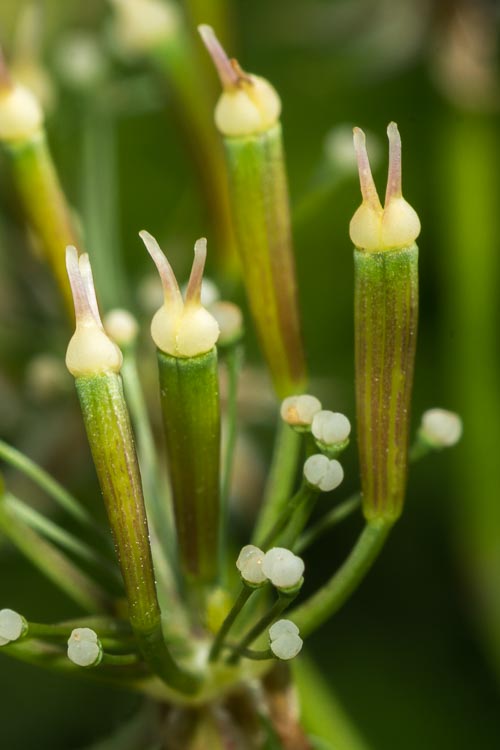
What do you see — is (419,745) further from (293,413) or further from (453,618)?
(293,413)

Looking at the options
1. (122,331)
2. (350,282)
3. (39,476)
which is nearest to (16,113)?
(122,331)

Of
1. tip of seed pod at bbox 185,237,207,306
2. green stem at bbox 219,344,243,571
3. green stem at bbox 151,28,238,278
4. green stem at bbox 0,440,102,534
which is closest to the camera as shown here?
tip of seed pod at bbox 185,237,207,306

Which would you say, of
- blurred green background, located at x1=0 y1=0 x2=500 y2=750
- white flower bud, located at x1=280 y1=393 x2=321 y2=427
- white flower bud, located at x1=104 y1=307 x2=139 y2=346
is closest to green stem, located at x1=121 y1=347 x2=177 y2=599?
white flower bud, located at x1=104 y1=307 x2=139 y2=346

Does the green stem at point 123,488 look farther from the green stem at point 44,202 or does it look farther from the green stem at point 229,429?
the green stem at point 44,202

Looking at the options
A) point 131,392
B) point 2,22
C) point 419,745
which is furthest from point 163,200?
point 131,392

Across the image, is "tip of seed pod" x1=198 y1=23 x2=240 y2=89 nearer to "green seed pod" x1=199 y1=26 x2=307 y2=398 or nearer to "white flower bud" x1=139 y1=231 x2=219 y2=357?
"green seed pod" x1=199 y1=26 x2=307 y2=398

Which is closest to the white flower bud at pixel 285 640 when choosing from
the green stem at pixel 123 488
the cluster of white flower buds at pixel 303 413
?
the green stem at pixel 123 488
